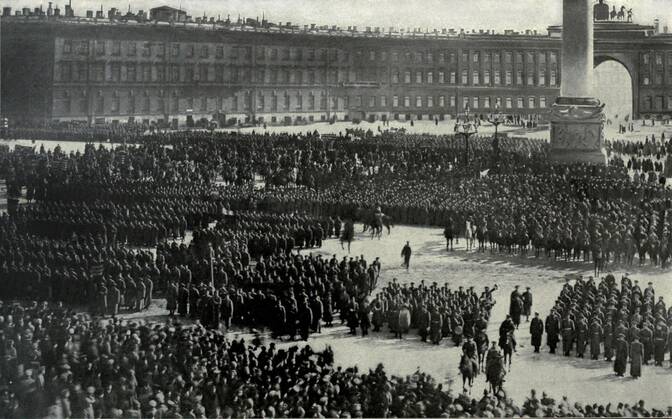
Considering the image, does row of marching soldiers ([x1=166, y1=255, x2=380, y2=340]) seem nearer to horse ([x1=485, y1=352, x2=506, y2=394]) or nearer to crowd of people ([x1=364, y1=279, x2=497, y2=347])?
crowd of people ([x1=364, y1=279, x2=497, y2=347])

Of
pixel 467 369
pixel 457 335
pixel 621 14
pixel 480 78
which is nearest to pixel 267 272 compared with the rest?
pixel 457 335

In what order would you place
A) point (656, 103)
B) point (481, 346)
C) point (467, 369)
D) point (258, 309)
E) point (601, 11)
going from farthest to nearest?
point (601, 11)
point (656, 103)
point (258, 309)
point (481, 346)
point (467, 369)

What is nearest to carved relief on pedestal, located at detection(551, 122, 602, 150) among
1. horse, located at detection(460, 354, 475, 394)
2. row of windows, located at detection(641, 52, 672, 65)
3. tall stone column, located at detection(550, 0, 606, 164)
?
tall stone column, located at detection(550, 0, 606, 164)

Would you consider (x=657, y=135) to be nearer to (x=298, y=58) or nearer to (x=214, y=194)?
(x=298, y=58)

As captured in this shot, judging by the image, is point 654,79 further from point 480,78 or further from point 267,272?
point 267,272

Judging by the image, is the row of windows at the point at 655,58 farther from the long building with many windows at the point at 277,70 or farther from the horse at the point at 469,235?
the horse at the point at 469,235

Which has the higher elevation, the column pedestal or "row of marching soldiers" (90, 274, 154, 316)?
the column pedestal
